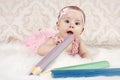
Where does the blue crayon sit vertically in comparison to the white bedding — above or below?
below

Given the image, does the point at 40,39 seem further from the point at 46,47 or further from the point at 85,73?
the point at 85,73

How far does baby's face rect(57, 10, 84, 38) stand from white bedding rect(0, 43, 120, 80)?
0.22 ft

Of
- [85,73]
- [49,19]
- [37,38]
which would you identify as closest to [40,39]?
[37,38]

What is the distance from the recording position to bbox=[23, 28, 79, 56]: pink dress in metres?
0.90

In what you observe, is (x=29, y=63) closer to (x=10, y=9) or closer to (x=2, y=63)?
(x=2, y=63)

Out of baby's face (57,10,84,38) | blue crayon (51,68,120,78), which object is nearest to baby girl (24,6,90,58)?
baby's face (57,10,84,38)

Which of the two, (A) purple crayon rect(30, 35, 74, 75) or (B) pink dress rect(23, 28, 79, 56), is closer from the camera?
(A) purple crayon rect(30, 35, 74, 75)

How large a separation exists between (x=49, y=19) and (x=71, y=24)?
0.55 feet

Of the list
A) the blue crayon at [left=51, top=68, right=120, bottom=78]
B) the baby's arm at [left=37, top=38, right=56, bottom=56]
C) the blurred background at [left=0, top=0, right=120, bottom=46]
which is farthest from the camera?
the blurred background at [left=0, top=0, right=120, bottom=46]

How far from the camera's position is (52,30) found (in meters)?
0.99

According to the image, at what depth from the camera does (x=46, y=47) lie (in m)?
0.86

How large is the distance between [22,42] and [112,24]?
29cm

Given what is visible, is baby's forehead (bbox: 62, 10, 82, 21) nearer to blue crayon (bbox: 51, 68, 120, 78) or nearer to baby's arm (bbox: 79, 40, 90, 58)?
baby's arm (bbox: 79, 40, 90, 58)

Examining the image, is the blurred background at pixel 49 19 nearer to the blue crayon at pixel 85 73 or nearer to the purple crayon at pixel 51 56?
the purple crayon at pixel 51 56
